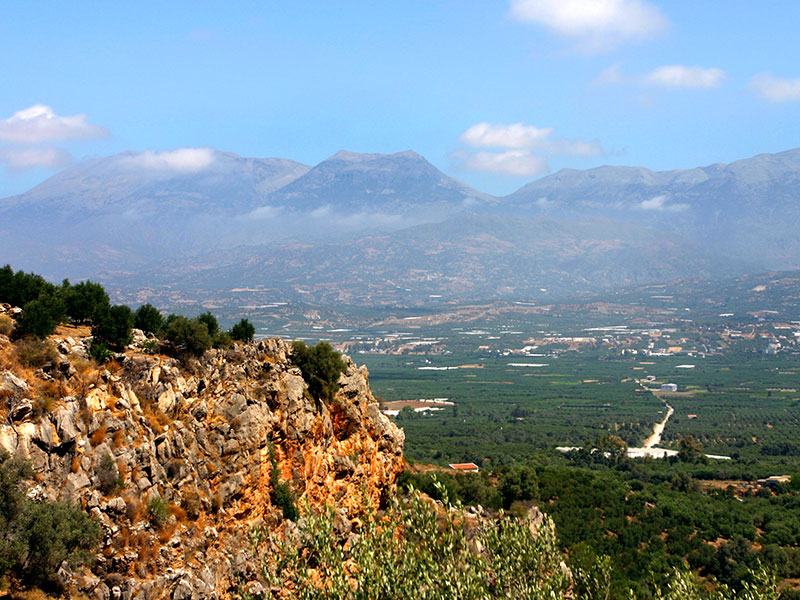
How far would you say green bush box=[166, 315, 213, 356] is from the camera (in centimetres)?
2305

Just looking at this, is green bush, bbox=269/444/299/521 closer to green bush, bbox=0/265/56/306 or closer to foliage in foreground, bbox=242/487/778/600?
foliage in foreground, bbox=242/487/778/600

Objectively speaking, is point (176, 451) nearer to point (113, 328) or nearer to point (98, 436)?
point (98, 436)

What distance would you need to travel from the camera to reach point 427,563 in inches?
599

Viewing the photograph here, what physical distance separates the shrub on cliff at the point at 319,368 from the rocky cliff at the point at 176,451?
20.6 inches

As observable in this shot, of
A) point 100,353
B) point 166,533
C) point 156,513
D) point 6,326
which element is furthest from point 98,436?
point 6,326

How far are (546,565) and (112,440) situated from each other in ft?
36.0

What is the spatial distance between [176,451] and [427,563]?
8.34 m

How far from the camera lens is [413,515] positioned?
1617cm

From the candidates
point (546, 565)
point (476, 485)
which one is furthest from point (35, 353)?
point (476, 485)

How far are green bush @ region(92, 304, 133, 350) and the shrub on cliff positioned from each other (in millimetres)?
6167

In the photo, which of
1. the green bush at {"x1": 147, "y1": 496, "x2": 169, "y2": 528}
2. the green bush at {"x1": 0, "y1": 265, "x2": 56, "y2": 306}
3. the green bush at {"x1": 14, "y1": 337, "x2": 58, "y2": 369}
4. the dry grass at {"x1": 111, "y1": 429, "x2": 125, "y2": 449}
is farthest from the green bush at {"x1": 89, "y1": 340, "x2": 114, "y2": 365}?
the green bush at {"x1": 147, "y1": 496, "x2": 169, "y2": 528}

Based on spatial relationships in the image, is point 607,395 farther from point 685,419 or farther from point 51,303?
point 51,303

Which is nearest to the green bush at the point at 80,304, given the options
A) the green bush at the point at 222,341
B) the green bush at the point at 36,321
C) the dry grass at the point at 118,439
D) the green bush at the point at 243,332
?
the green bush at the point at 36,321

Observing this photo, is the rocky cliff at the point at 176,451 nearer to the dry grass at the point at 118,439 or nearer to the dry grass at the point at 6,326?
the dry grass at the point at 118,439
